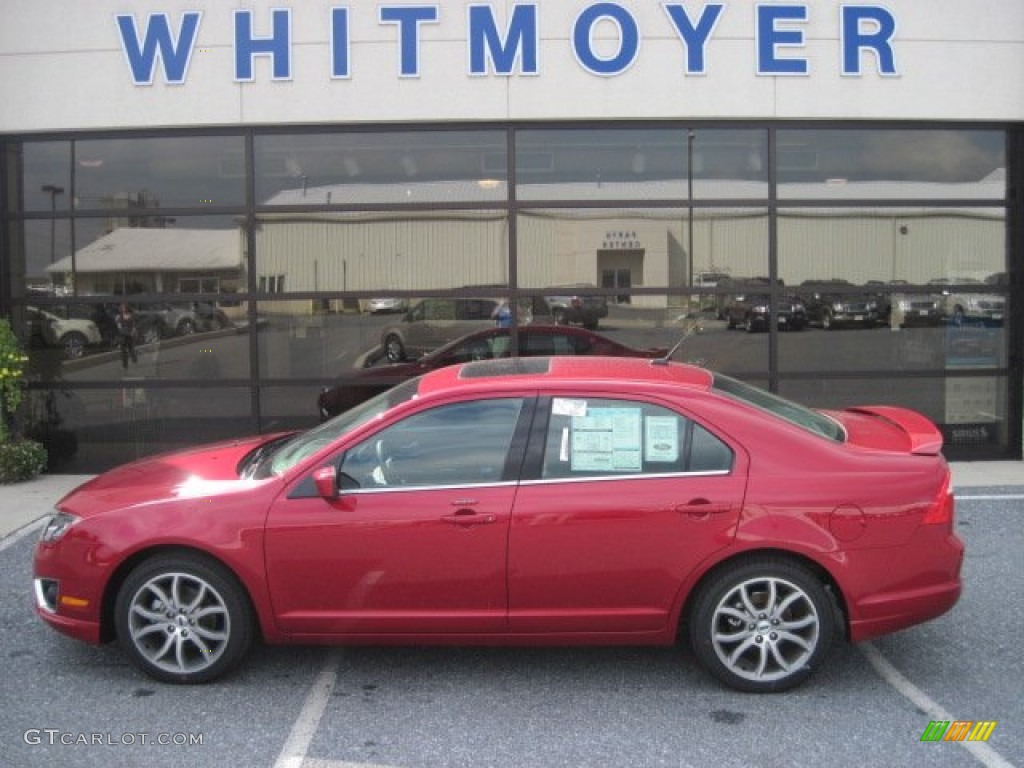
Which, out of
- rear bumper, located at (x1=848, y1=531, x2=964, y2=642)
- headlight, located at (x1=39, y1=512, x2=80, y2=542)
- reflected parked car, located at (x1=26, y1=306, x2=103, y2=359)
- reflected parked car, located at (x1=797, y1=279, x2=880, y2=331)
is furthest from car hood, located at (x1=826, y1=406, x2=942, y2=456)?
reflected parked car, located at (x1=26, y1=306, x2=103, y2=359)

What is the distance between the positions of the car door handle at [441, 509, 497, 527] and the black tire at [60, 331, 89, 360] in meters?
6.60

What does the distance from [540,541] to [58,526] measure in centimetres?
225

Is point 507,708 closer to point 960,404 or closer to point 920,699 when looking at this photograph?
point 920,699

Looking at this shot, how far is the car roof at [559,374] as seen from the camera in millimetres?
4668

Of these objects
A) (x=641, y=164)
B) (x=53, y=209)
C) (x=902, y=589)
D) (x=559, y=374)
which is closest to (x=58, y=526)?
(x=559, y=374)

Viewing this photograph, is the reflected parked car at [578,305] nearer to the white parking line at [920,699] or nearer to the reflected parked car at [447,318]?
the reflected parked car at [447,318]

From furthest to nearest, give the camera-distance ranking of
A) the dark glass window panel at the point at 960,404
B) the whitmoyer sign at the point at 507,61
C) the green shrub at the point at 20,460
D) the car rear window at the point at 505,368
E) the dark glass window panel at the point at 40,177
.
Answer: the dark glass window panel at the point at 960,404 < the dark glass window panel at the point at 40,177 < the whitmoyer sign at the point at 507,61 < the green shrub at the point at 20,460 < the car rear window at the point at 505,368

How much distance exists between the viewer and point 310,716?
4.30 meters

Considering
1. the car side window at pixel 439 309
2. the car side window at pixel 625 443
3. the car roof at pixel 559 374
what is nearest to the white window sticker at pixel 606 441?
the car side window at pixel 625 443

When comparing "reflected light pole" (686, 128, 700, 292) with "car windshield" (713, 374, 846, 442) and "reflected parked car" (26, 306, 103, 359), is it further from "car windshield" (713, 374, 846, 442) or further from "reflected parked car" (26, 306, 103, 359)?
"reflected parked car" (26, 306, 103, 359)

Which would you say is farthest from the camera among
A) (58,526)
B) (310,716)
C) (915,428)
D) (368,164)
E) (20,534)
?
(368,164)

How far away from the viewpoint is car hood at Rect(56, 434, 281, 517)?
4.56 meters

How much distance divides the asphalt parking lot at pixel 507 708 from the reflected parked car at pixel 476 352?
4.58 meters

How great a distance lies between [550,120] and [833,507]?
590 centimetres
